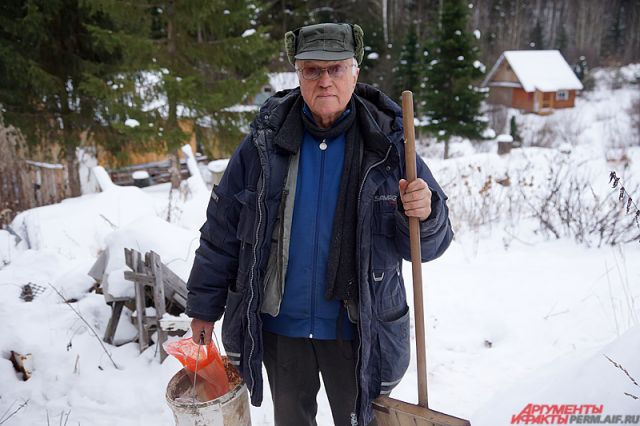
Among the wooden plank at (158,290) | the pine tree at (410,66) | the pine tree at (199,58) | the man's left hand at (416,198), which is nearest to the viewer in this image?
the man's left hand at (416,198)

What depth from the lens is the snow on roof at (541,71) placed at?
26156 mm

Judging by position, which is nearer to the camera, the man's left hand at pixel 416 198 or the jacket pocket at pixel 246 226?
the man's left hand at pixel 416 198

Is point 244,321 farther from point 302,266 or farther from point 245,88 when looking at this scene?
point 245,88

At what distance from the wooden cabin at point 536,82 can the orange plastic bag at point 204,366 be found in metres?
27.7

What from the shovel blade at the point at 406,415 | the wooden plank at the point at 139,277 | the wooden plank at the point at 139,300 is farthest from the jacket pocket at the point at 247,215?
the wooden plank at the point at 139,300

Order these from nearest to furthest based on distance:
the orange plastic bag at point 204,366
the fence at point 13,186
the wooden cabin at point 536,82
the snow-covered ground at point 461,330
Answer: the orange plastic bag at point 204,366 → the snow-covered ground at point 461,330 → the fence at point 13,186 → the wooden cabin at point 536,82

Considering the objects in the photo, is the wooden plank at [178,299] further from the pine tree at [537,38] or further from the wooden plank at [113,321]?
the pine tree at [537,38]

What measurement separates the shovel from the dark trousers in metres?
0.17

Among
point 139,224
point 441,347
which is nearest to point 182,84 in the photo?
point 139,224

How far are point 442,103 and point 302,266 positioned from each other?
16.7 metres

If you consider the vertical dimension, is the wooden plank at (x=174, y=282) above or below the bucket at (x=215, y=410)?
above

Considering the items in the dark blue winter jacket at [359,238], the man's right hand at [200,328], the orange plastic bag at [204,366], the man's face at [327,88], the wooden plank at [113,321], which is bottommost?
the wooden plank at [113,321]

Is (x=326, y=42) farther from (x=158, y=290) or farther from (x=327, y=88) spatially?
(x=158, y=290)

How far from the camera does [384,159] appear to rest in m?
1.77
